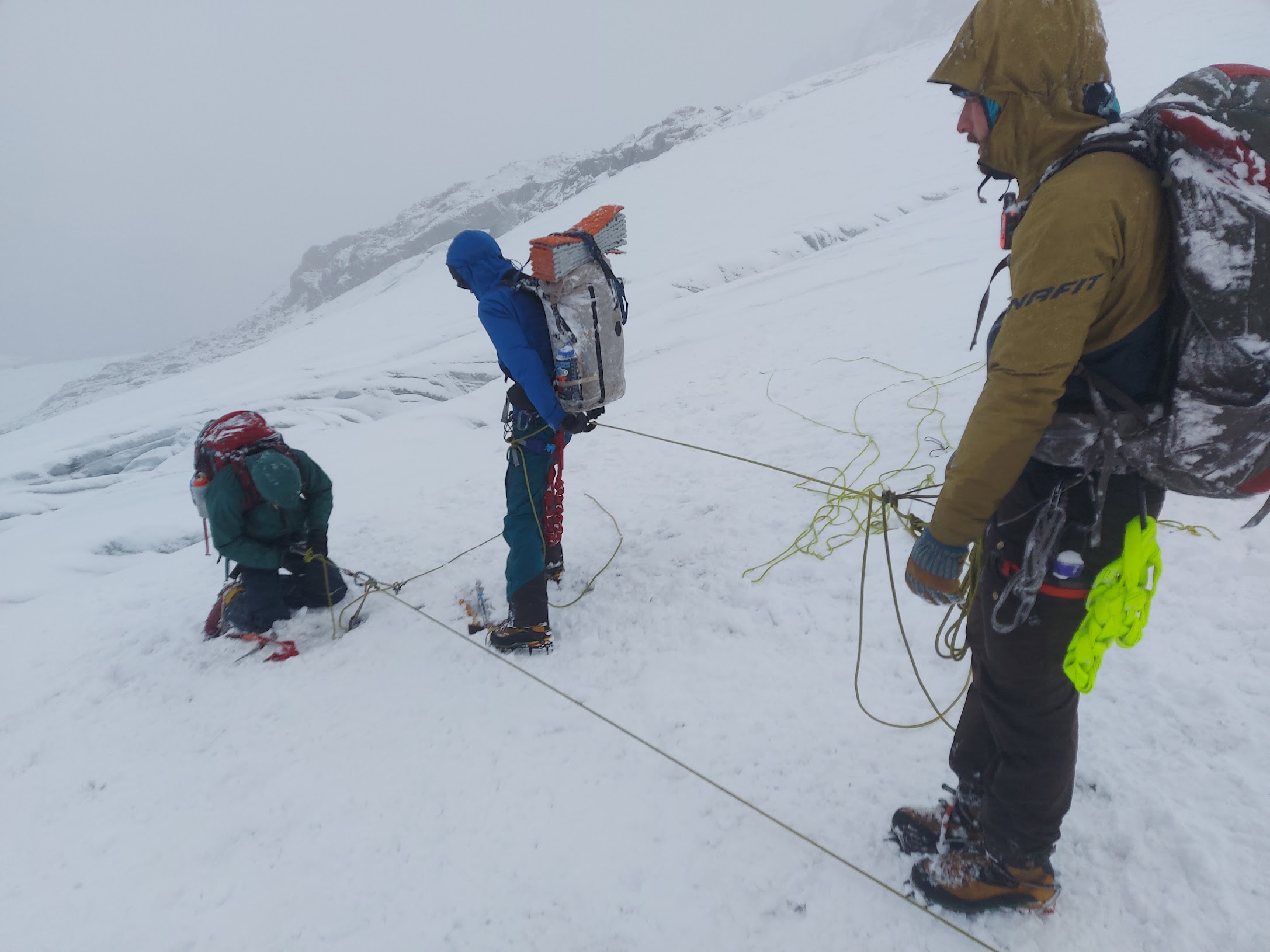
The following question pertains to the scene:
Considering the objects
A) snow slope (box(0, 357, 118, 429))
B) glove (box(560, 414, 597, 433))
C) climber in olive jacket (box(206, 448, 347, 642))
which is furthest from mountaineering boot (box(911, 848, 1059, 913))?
snow slope (box(0, 357, 118, 429))

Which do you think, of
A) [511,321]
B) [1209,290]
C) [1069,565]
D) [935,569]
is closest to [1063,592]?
[1069,565]

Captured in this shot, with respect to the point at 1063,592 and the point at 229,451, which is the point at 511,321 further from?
the point at 1063,592

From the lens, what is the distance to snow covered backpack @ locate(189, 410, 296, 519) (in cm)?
390

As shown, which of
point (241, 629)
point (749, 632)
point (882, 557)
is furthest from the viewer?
point (241, 629)

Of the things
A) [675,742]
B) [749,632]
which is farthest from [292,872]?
[749,632]

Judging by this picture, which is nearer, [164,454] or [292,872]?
[292,872]

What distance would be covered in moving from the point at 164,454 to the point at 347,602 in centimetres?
985

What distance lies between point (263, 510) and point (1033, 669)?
4.24 meters

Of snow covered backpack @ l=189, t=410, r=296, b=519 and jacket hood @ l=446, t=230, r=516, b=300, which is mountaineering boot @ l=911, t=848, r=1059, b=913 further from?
snow covered backpack @ l=189, t=410, r=296, b=519

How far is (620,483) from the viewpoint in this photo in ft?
18.4

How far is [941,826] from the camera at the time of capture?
2.20m

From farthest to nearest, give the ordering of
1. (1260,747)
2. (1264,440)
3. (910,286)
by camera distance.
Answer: (910,286)
(1260,747)
(1264,440)

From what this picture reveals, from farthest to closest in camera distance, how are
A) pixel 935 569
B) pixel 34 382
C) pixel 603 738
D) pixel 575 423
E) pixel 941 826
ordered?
pixel 34 382 → pixel 575 423 → pixel 603 738 → pixel 941 826 → pixel 935 569

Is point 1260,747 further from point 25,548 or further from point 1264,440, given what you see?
point 25,548
